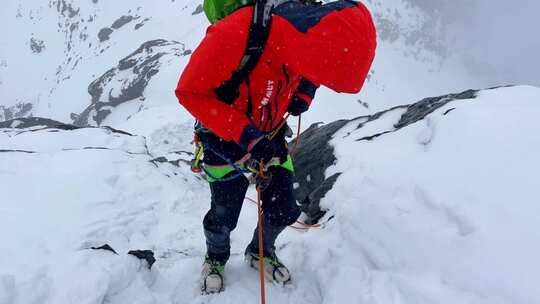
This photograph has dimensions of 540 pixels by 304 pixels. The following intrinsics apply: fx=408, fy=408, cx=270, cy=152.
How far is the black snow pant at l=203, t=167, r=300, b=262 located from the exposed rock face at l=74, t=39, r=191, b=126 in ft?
81.9

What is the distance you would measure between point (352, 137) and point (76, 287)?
5.14 meters

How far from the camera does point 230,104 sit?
3.07m

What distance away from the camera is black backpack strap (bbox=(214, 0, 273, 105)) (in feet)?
8.50

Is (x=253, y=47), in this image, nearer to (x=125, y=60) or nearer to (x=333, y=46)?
(x=333, y=46)

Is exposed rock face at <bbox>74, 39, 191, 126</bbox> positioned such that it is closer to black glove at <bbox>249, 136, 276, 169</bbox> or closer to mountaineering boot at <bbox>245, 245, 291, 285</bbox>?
mountaineering boot at <bbox>245, 245, 291, 285</bbox>

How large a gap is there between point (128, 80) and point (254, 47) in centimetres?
2893

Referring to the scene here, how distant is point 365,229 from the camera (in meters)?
4.18

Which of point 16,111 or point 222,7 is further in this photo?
point 16,111

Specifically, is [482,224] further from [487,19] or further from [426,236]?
[487,19]

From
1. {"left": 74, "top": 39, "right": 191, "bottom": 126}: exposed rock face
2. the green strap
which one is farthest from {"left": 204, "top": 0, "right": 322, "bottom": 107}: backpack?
{"left": 74, "top": 39, "right": 191, "bottom": 126}: exposed rock face

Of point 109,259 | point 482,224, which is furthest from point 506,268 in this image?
point 109,259

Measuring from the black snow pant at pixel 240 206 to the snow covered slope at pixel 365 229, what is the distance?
1.85ft

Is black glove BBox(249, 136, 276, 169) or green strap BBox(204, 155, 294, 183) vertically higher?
black glove BBox(249, 136, 276, 169)

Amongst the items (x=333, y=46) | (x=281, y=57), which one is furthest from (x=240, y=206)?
(x=333, y=46)
